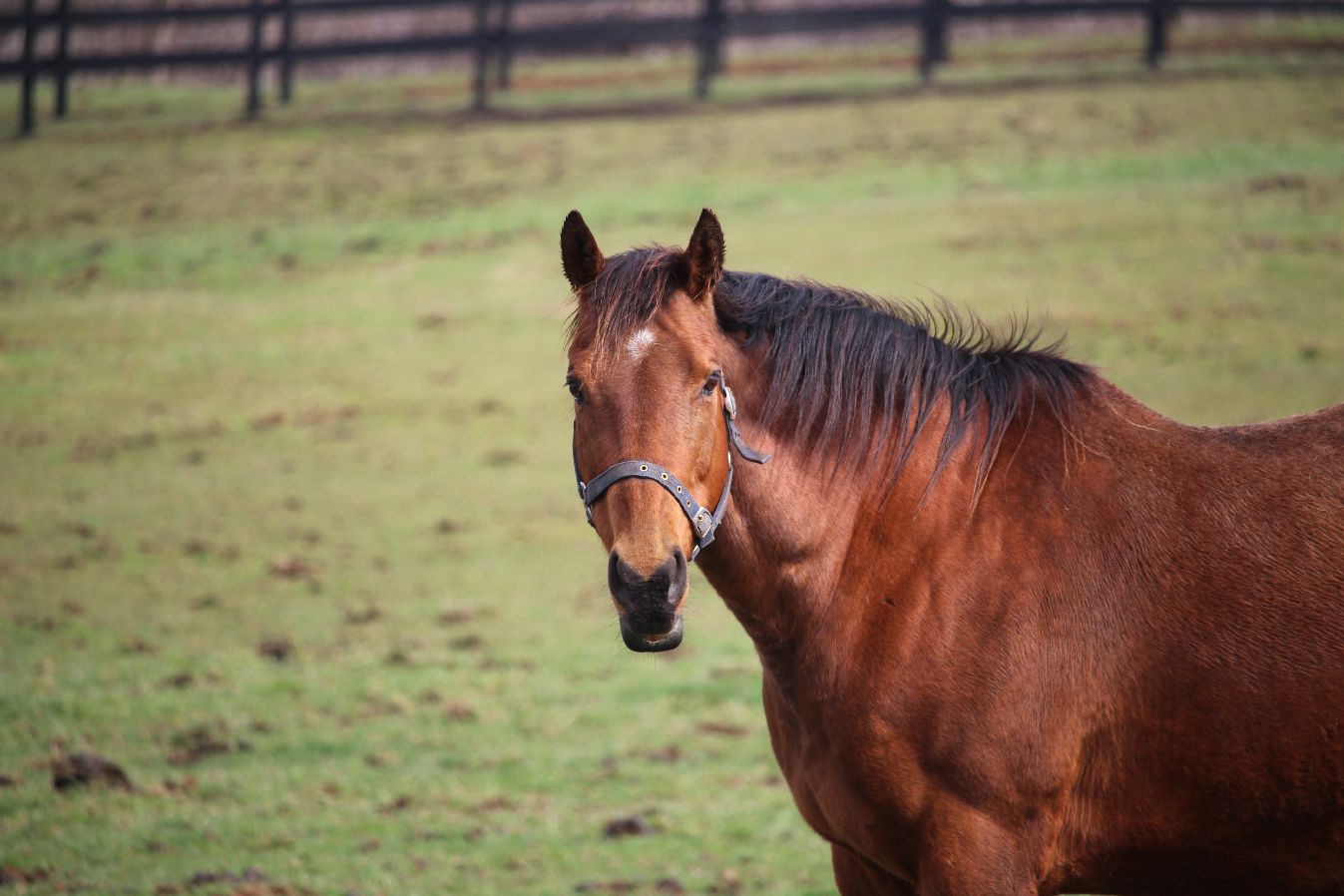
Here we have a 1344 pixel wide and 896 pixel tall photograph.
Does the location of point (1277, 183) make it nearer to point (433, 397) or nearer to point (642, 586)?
point (433, 397)

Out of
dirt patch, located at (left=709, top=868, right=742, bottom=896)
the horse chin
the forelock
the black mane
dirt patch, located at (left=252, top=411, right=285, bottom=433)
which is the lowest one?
dirt patch, located at (left=252, top=411, right=285, bottom=433)

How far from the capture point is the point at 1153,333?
483 inches

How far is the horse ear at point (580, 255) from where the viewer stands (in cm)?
305

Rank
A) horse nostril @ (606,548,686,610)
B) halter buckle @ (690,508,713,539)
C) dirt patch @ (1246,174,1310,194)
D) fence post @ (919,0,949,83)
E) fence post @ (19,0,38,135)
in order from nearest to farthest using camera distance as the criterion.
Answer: horse nostril @ (606,548,686,610) → halter buckle @ (690,508,713,539) → dirt patch @ (1246,174,1310,194) → fence post @ (19,0,38,135) → fence post @ (919,0,949,83)

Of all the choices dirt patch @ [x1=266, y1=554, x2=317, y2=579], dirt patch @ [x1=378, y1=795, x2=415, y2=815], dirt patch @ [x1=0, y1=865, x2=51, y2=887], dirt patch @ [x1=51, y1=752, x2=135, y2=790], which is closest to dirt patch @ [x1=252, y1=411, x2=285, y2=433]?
dirt patch @ [x1=266, y1=554, x2=317, y2=579]

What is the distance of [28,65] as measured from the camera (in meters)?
16.8

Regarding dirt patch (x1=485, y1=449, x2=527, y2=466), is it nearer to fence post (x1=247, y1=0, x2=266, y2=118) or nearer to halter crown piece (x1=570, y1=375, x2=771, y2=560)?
halter crown piece (x1=570, y1=375, x2=771, y2=560)

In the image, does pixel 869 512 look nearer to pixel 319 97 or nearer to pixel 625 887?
pixel 625 887

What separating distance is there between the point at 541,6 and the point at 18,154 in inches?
435

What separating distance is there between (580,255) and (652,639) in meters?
0.94

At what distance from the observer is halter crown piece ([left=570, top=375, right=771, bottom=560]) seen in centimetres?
281

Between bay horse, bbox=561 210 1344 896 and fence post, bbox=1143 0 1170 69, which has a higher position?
fence post, bbox=1143 0 1170 69

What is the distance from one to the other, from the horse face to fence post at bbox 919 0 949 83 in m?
17.3

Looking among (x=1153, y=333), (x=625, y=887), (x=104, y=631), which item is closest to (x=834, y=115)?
(x=1153, y=333)
